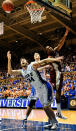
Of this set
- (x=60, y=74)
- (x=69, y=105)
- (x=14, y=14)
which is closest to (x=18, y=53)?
(x=14, y=14)

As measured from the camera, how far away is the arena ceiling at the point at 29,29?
13.4m

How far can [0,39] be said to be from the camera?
19.8m

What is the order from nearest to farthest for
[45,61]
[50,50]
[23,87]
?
[45,61], [50,50], [23,87]

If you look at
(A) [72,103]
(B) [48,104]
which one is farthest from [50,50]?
(A) [72,103]

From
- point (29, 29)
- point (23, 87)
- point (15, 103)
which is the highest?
point (29, 29)

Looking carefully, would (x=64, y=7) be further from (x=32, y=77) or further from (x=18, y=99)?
(x=18, y=99)

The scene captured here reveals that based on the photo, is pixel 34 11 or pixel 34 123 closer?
pixel 34 123

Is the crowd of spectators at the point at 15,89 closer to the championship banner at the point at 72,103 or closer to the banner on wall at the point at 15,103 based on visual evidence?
the banner on wall at the point at 15,103

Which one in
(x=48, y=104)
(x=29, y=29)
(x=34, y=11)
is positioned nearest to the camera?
(x=48, y=104)

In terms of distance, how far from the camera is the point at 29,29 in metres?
16.7

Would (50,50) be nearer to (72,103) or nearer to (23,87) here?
(72,103)

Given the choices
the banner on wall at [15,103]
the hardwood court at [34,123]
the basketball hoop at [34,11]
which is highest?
the basketball hoop at [34,11]

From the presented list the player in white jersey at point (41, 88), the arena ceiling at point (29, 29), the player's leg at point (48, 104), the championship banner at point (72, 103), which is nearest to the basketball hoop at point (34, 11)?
the arena ceiling at point (29, 29)

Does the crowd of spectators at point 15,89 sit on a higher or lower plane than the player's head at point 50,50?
lower
